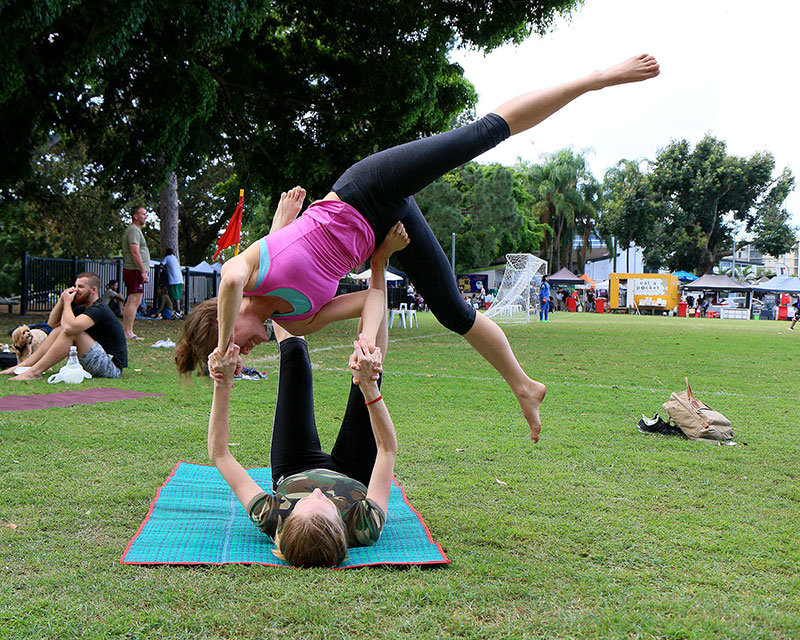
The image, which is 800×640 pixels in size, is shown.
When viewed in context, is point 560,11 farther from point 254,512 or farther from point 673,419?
point 254,512

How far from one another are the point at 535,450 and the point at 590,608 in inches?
97.6

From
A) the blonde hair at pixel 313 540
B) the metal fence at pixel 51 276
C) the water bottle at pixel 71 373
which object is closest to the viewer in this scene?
the blonde hair at pixel 313 540

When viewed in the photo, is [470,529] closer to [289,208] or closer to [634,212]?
[289,208]

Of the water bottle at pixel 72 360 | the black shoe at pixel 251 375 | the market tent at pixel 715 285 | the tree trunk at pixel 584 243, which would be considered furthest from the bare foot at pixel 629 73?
the tree trunk at pixel 584 243

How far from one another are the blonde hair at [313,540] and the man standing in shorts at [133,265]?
9.30 meters

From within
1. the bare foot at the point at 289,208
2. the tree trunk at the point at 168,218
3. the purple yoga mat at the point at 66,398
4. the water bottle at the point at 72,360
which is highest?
the tree trunk at the point at 168,218

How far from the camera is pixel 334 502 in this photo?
9.59 ft

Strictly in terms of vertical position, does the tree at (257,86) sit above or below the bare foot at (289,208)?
above

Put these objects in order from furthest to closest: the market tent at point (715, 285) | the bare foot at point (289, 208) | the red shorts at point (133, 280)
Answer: the market tent at point (715, 285) → the red shorts at point (133, 280) → the bare foot at point (289, 208)

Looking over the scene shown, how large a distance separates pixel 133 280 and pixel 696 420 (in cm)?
928

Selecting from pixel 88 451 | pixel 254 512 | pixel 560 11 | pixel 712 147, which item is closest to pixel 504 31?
pixel 560 11

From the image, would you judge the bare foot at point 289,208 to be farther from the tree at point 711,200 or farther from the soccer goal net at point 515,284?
the tree at point 711,200

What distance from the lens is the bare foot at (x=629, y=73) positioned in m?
3.60

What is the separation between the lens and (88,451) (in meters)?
4.52
